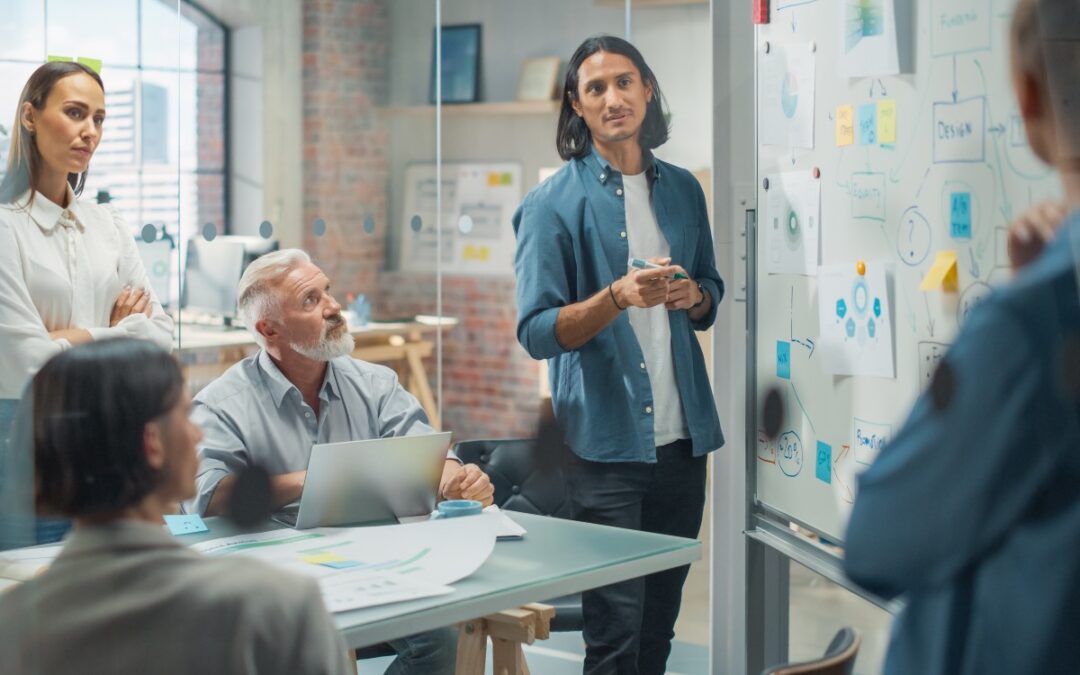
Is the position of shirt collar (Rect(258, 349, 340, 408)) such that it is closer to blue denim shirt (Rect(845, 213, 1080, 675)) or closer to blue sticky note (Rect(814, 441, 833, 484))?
blue sticky note (Rect(814, 441, 833, 484))

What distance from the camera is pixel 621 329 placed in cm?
270

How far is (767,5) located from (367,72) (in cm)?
167

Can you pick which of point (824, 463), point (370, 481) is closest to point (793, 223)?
point (824, 463)

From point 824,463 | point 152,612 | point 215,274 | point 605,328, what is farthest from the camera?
point 215,274

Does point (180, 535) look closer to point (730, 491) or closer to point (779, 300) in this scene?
point (779, 300)

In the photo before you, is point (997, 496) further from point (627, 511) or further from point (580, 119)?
point (580, 119)

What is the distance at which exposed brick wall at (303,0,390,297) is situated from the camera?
12.7 feet

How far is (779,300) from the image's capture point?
2.64m

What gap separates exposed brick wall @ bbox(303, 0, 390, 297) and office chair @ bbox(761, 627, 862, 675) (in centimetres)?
272

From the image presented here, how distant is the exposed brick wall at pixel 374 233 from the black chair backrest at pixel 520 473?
3.02 feet

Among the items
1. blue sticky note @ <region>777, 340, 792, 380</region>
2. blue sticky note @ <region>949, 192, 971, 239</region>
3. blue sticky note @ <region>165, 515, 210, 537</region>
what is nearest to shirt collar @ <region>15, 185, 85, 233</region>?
blue sticky note @ <region>165, 515, 210, 537</region>

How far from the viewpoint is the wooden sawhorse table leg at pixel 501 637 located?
7.04ft

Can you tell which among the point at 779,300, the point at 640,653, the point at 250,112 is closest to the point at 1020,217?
the point at 779,300

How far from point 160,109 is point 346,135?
2.42 feet
